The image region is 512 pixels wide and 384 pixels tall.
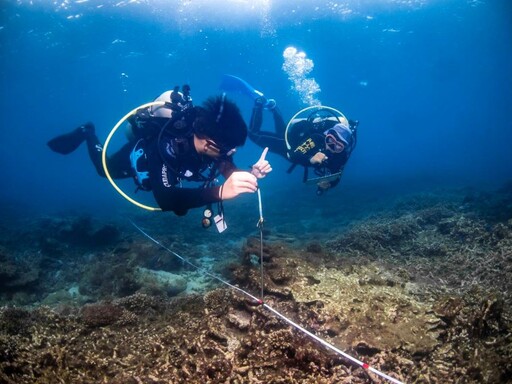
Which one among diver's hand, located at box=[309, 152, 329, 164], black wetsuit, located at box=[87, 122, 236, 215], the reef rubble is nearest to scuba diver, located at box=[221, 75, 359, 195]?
diver's hand, located at box=[309, 152, 329, 164]

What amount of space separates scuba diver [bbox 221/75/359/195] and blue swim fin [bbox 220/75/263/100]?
0.05 meters

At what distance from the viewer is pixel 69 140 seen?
27.2 ft

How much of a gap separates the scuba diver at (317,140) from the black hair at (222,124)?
4282mm

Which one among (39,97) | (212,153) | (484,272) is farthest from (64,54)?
(484,272)

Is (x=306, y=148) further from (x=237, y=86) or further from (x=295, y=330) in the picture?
(x=295, y=330)

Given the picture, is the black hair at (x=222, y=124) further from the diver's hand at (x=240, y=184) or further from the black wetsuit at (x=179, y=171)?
the diver's hand at (x=240, y=184)

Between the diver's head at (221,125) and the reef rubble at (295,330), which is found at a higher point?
the diver's head at (221,125)

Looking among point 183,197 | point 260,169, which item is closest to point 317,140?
point 260,169

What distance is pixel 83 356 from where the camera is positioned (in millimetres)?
3650

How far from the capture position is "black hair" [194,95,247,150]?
4.20 metres

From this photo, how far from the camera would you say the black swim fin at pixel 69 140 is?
8180 millimetres

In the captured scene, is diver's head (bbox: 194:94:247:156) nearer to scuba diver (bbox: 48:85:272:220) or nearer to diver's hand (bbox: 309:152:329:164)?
scuba diver (bbox: 48:85:272:220)

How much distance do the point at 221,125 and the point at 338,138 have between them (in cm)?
516

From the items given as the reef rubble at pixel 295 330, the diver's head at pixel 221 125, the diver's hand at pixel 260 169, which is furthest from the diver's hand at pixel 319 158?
the diver's head at pixel 221 125
